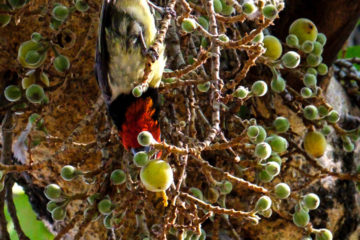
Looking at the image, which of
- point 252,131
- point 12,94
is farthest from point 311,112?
point 12,94

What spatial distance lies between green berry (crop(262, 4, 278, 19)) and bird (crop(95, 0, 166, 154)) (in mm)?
492

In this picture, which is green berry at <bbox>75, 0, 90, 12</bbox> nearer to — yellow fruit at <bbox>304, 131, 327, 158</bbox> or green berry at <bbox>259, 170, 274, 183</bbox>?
green berry at <bbox>259, 170, 274, 183</bbox>

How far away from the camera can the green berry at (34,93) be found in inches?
56.9

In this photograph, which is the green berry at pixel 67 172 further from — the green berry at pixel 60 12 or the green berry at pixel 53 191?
the green berry at pixel 60 12

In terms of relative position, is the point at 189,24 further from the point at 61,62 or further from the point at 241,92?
the point at 61,62

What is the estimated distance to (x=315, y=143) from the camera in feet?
5.17

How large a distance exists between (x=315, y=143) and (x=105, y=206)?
0.68 meters

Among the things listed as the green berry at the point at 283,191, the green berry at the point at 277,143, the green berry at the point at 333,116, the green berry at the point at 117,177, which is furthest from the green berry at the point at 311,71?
the green berry at the point at 117,177

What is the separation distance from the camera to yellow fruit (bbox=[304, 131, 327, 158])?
157 centimetres

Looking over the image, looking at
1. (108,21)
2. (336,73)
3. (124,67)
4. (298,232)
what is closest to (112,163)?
(124,67)

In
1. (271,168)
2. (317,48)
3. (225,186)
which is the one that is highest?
(317,48)

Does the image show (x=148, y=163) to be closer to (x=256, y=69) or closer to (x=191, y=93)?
(x=191, y=93)

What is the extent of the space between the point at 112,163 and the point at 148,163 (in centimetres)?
35

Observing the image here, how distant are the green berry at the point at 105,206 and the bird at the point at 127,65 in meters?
0.30
